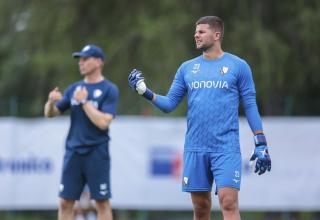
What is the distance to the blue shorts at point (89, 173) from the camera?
10.2 meters

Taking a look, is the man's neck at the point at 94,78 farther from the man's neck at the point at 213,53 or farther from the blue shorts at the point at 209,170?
the blue shorts at the point at 209,170

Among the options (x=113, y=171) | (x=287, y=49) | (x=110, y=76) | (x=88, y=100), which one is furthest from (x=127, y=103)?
(x=88, y=100)

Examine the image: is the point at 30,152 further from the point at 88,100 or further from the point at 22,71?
the point at 22,71

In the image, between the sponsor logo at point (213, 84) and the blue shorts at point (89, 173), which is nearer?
the sponsor logo at point (213, 84)

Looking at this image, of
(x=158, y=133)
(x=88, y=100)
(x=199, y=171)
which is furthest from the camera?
(x=158, y=133)

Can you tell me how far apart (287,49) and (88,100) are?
6.97m

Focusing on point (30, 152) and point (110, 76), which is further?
point (110, 76)

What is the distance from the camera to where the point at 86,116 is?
10242 mm

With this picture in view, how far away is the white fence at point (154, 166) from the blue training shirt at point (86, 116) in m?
5.06

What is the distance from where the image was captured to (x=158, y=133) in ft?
50.8

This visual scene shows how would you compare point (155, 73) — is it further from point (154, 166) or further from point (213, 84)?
point (213, 84)

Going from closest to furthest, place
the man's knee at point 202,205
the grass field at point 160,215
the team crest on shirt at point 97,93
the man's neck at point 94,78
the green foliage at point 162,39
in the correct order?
1. the man's knee at point 202,205
2. the team crest on shirt at point 97,93
3. the man's neck at point 94,78
4. the grass field at point 160,215
5. the green foliage at point 162,39

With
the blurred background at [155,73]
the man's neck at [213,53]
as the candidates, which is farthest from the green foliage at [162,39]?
the man's neck at [213,53]

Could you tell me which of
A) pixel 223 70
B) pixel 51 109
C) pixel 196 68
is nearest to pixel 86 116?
pixel 51 109
